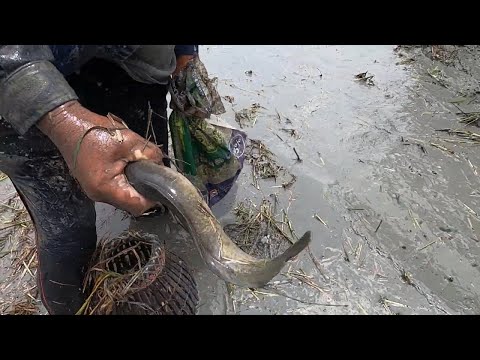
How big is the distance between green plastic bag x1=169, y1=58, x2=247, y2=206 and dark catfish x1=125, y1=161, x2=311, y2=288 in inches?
35.6

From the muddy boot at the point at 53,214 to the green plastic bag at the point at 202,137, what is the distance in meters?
0.68

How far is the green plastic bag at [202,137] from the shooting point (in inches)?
113

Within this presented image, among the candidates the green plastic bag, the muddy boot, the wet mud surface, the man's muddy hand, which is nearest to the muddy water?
the wet mud surface

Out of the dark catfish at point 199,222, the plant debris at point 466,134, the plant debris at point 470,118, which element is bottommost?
the plant debris at point 466,134

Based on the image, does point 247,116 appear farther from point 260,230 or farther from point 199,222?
point 199,222

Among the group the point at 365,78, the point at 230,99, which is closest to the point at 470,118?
the point at 365,78

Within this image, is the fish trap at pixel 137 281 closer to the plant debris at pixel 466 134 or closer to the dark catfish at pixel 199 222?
the dark catfish at pixel 199 222

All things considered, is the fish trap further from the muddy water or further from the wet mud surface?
the muddy water

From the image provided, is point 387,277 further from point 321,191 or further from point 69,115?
point 69,115

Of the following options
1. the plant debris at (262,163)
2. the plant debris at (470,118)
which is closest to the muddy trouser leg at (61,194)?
the plant debris at (262,163)

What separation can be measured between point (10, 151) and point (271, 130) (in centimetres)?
235

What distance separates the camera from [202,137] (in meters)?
3.02

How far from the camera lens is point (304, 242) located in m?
1.52

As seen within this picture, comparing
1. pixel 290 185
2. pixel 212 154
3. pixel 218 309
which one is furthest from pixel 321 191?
pixel 218 309
